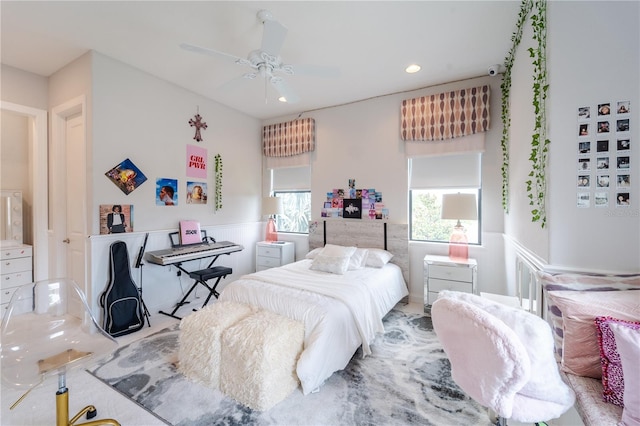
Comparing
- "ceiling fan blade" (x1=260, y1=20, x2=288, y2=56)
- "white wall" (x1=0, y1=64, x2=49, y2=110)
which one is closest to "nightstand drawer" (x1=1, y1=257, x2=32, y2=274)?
"white wall" (x1=0, y1=64, x2=49, y2=110)

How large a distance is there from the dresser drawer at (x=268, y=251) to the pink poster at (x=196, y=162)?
1.48 meters

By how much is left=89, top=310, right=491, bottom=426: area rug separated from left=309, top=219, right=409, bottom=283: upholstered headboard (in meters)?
1.38

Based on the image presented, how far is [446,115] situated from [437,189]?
0.97 m

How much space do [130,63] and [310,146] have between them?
2.52 meters

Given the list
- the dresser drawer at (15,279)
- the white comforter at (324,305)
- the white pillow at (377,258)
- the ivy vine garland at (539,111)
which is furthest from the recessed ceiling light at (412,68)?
the dresser drawer at (15,279)

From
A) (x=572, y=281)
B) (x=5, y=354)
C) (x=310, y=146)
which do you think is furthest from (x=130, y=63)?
(x=572, y=281)

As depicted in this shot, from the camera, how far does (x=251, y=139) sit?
4852mm

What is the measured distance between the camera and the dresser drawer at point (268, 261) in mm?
4465

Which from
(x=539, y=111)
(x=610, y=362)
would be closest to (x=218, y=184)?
(x=539, y=111)

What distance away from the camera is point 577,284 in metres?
1.48

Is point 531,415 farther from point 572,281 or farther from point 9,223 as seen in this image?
point 9,223

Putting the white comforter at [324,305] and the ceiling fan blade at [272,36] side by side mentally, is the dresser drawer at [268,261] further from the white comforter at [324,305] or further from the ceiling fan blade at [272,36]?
the ceiling fan blade at [272,36]

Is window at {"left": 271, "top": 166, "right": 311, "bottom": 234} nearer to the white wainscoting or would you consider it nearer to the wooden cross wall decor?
the white wainscoting

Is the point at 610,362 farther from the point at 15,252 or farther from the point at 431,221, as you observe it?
the point at 15,252
